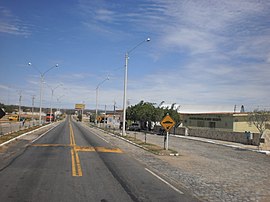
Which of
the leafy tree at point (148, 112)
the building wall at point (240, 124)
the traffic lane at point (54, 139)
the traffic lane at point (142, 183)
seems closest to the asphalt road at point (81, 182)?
the traffic lane at point (142, 183)

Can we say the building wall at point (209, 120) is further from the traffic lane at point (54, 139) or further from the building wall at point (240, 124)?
the traffic lane at point (54, 139)

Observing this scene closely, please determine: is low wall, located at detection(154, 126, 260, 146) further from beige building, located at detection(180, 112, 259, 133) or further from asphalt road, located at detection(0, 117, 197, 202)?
asphalt road, located at detection(0, 117, 197, 202)

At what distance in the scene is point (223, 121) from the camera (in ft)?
161

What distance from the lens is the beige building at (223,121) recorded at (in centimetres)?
4628

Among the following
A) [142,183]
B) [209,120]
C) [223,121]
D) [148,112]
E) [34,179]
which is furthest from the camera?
[148,112]

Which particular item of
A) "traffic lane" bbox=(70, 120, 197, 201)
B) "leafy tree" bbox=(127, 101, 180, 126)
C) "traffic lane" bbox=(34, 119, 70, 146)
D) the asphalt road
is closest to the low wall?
"leafy tree" bbox=(127, 101, 180, 126)

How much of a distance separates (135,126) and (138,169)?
51018mm

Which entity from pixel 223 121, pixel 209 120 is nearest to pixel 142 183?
pixel 223 121

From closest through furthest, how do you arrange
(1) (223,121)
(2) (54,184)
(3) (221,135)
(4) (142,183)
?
(2) (54,184), (4) (142,183), (3) (221,135), (1) (223,121)

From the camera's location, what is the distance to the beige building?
1822 inches

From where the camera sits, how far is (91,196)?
30.5ft

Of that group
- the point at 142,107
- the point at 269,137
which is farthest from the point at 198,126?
the point at 269,137

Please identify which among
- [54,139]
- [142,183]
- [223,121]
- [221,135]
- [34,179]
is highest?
[223,121]

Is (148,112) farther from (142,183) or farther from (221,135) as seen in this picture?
(142,183)
